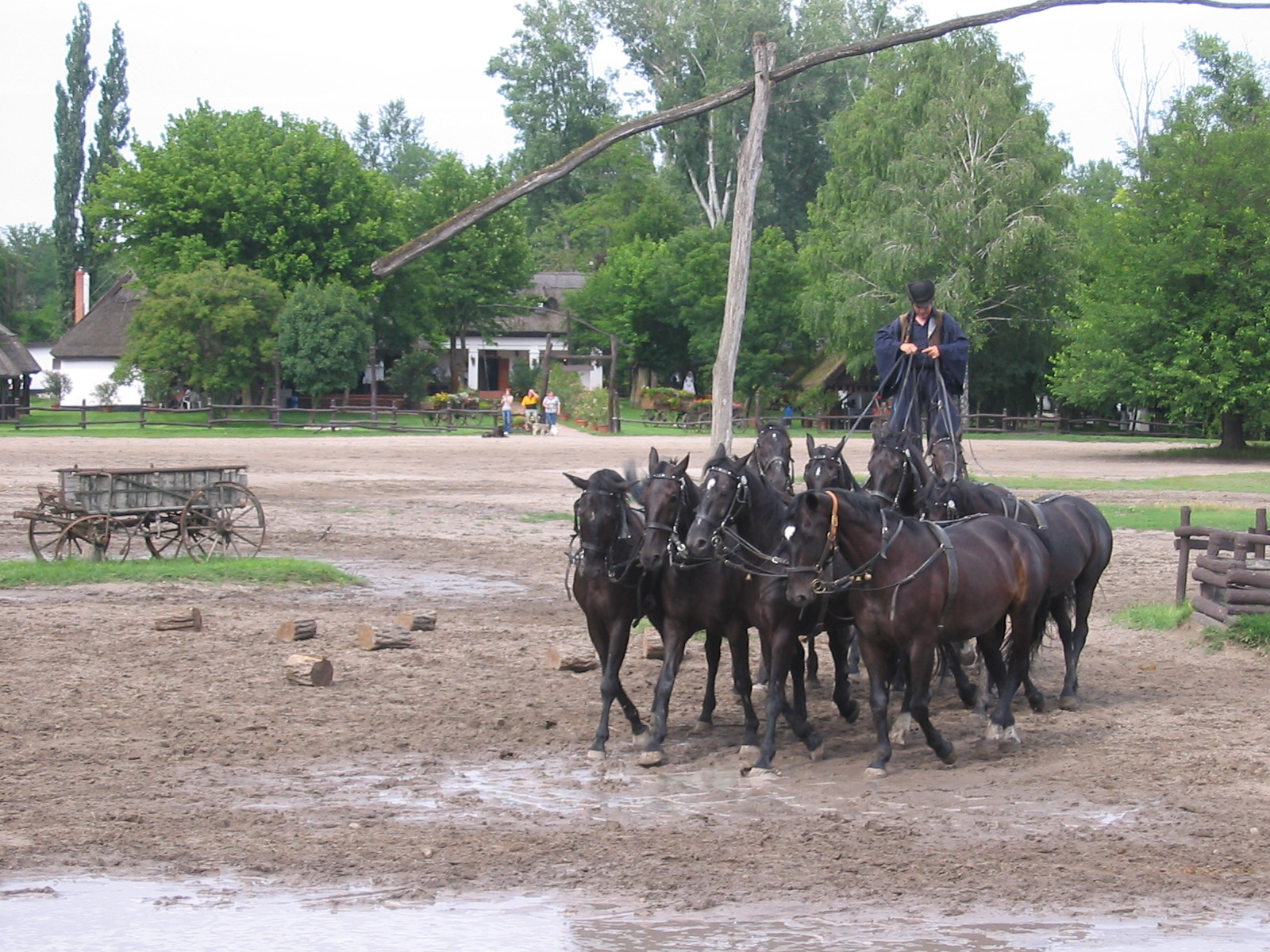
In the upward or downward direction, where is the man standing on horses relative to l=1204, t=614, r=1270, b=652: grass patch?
upward

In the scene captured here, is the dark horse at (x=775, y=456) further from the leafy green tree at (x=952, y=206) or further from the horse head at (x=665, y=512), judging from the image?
the leafy green tree at (x=952, y=206)

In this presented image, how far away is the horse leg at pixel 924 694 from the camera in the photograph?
884 cm

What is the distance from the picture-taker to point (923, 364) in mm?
12234

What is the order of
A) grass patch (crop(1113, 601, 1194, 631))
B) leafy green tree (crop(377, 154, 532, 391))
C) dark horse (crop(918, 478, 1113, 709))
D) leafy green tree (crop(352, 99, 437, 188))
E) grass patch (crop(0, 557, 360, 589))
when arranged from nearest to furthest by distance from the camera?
dark horse (crop(918, 478, 1113, 709))
grass patch (crop(1113, 601, 1194, 631))
grass patch (crop(0, 557, 360, 589))
leafy green tree (crop(377, 154, 532, 391))
leafy green tree (crop(352, 99, 437, 188))

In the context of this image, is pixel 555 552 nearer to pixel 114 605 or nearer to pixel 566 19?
pixel 114 605

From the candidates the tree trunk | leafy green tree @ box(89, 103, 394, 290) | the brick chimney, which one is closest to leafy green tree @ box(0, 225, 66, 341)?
the brick chimney

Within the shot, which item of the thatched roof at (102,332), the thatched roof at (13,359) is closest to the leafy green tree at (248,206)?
the thatched roof at (13,359)

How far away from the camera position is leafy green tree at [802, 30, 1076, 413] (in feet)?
176

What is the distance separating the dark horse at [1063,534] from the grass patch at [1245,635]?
1.88m

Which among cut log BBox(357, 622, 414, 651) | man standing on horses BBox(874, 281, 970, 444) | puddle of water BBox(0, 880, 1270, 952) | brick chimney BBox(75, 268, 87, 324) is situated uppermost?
brick chimney BBox(75, 268, 87, 324)

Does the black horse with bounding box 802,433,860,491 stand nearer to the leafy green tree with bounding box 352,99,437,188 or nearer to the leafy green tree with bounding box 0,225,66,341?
the leafy green tree with bounding box 0,225,66,341

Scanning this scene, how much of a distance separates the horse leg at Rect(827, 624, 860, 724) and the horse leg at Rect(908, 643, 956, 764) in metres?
0.89

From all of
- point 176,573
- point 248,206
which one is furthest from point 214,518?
point 248,206

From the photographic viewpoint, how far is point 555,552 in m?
19.8
